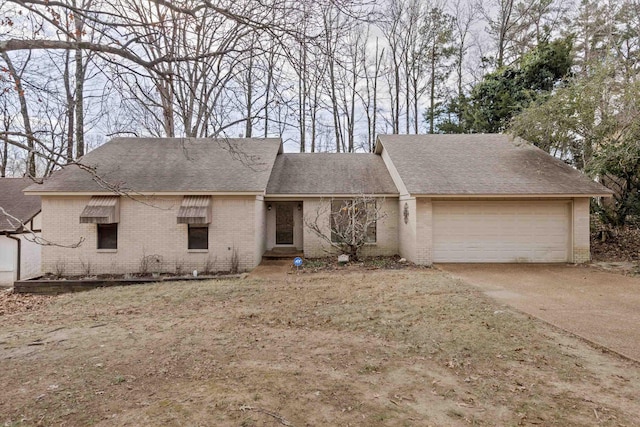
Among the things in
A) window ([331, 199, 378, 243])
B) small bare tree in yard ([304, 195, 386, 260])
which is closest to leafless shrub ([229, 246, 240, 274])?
small bare tree in yard ([304, 195, 386, 260])

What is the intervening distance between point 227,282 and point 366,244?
570cm

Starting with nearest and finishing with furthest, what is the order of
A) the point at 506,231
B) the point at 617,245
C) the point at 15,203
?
1. the point at 506,231
2. the point at 617,245
3. the point at 15,203

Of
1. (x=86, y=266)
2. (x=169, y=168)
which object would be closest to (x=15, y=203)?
(x=86, y=266)

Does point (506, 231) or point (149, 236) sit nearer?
point (149, 236)

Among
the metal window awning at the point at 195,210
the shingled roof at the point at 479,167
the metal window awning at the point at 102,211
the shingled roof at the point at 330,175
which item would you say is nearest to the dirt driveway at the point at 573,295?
the shingled roof at the point at 479,167

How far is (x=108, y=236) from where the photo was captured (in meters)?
11.2

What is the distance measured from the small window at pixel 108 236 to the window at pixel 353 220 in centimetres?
742

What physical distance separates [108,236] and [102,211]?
1075 millimetres

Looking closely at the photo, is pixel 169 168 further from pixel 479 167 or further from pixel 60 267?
pixel 479 167

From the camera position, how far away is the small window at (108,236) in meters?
11.2

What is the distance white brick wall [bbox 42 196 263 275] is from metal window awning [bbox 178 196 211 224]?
33 centimetres

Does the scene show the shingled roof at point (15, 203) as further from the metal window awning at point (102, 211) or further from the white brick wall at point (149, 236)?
the metal window awning at point (102, 211)

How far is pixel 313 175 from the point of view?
14055mm

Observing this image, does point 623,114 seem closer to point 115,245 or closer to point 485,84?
point 485,84
